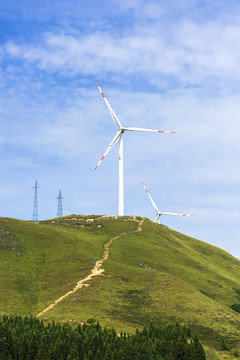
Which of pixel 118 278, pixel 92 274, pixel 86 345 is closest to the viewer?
pixel 86 345

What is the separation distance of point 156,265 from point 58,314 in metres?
53.3

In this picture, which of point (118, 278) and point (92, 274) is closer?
point (92, 274)

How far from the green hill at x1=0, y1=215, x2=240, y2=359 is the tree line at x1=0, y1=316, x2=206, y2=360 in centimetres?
1059

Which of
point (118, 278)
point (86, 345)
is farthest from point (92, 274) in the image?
point (86, 345)

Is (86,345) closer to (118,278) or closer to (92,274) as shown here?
(92,274)

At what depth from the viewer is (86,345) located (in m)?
64.6

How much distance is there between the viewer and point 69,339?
6569 centimetres

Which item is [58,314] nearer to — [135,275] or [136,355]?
[136,355]

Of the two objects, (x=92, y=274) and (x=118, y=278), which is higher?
(x=92, y=274)

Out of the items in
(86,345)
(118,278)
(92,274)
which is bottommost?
(86,345)

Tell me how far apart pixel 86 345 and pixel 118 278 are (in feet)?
153

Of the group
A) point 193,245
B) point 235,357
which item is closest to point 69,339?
point 235,357

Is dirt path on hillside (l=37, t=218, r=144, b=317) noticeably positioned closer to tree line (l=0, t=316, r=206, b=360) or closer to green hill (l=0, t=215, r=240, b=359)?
green hill (l=0, t=215, r=240, b=359)

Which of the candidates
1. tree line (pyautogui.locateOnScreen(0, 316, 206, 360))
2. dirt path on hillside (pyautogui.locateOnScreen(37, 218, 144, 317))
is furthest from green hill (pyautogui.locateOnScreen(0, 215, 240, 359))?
tree line (pyautogui.locateOnScreen(0, 316, 206, 360))
